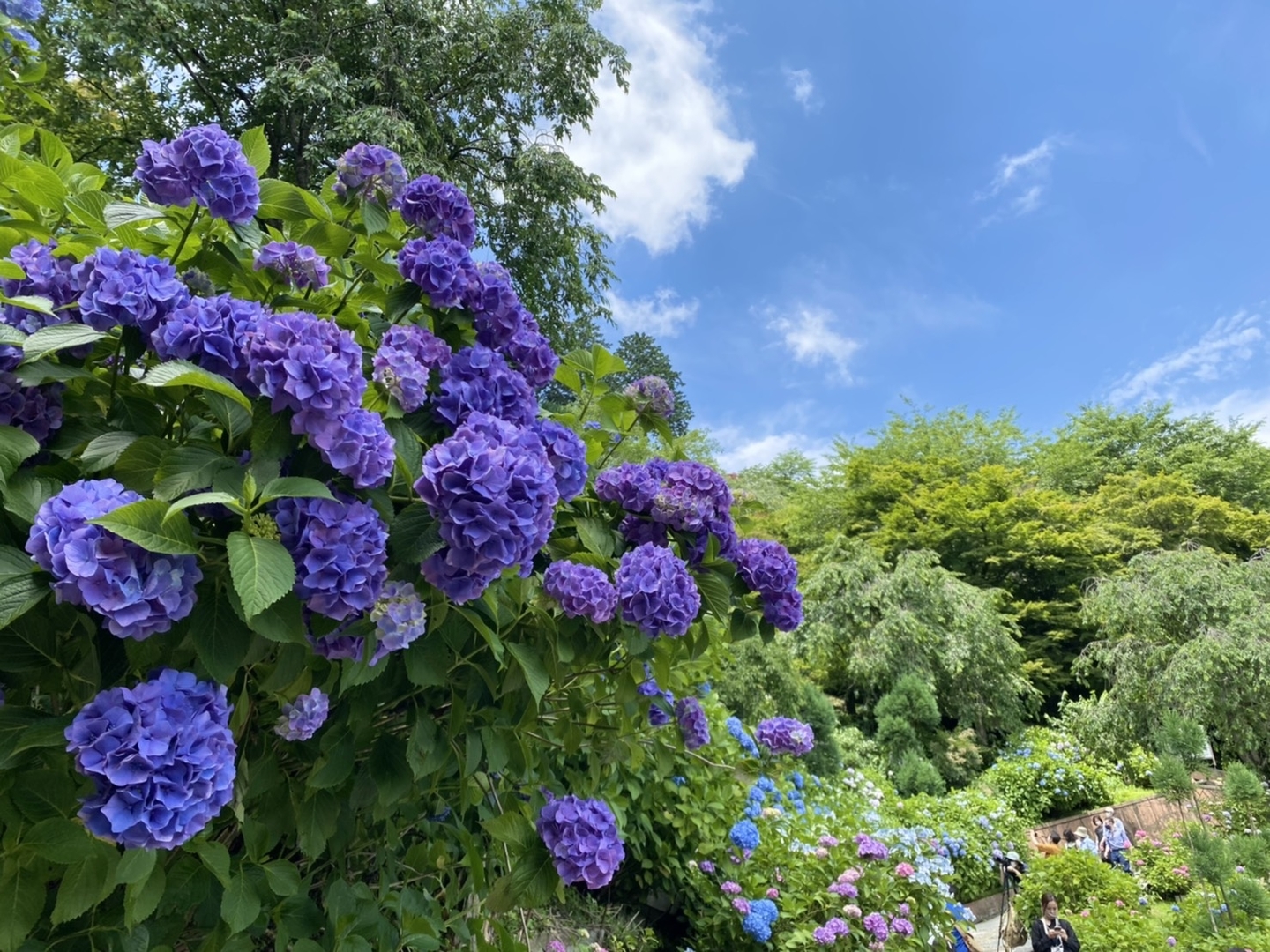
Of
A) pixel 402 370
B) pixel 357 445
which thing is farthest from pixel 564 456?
pixel 357 445

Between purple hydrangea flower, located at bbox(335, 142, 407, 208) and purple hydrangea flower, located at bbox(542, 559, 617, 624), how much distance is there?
741 millimetres

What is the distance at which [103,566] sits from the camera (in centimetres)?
64

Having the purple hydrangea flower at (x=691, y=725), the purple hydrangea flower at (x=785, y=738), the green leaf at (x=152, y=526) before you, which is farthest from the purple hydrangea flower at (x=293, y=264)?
the purple hydrangea flower at (x=785, y=738)

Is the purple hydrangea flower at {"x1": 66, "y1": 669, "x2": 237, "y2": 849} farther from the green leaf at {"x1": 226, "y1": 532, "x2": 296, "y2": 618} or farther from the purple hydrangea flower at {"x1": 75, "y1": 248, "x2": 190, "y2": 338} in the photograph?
the purple hydrangea flower at {"x1": 75, "y1": 248, "x2": 190, "y2": 338}

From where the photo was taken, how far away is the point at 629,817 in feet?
9.80

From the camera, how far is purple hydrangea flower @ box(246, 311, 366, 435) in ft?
2.49

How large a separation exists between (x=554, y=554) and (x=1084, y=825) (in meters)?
11.3

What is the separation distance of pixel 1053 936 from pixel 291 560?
18.9ft

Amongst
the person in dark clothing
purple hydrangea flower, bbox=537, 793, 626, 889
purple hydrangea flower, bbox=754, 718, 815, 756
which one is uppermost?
purple hydrangea flower, bbox=754, 718, 815, 756

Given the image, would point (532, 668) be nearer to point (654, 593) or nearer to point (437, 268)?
point (654, 593)

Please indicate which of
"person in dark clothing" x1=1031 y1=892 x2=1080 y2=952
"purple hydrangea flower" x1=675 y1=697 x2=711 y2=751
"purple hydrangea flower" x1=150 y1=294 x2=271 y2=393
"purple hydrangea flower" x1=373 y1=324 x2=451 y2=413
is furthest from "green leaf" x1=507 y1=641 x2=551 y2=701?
"person in dark clothing" x1=1031 y1=892 x2=1080 y2=952

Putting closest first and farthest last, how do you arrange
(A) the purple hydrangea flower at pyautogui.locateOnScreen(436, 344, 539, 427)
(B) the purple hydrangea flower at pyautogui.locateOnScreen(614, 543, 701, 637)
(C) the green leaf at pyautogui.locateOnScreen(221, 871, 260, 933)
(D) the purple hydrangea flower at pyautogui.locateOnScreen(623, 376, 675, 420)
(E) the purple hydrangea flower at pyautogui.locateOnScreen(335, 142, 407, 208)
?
(C) the green leaf at pyautogui.locateOnScreen(221, 871, 260, 933)
(A) the purple hydrangea flower at pyautogui.locateOnScreen(436, 344, 539, 427)
(B) the purple hydrangea flower at pyautogui.locateOnScreen(614, 543, 701, 637)
(E) the purple hydrangea flower at pyautogui.locateOnScreen(335, 142, 407, 208)
(D) the purple hydrangea flower at pyautogui.locateOnScreen(623, 376, 675, 420)

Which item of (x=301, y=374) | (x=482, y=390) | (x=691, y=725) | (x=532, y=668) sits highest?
(x=482, y=390)

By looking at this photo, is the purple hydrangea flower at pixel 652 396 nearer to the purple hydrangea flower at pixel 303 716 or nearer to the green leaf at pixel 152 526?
the purple hydrangea flower at pixel 303 716
